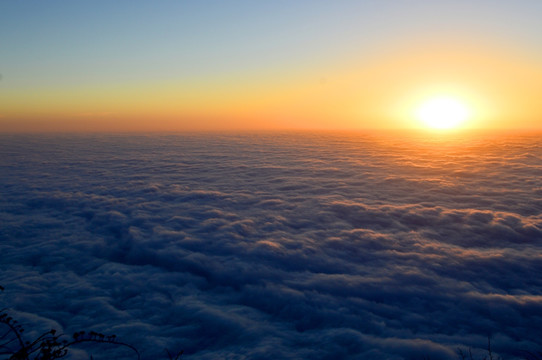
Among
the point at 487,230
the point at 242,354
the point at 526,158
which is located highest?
the point at 526,158

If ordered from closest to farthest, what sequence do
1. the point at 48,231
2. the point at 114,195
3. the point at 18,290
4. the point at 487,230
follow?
the point at 18,290 → the point at 487,230 → the point at 48,231 → the point at 114,195

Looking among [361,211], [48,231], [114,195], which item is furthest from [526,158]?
[48,231]

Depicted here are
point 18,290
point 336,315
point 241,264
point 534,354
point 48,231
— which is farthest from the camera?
point 48,231

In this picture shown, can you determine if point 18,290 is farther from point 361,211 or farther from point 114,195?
point 361,211

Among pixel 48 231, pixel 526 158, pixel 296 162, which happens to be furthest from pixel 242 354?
pixel 526 158

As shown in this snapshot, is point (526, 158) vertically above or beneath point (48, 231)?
above

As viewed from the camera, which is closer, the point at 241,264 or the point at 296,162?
the point at 241,264

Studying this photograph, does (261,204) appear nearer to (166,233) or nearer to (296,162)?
(166,233)

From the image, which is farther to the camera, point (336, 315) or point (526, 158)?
point (526, 158)

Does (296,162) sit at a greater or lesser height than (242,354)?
greater
